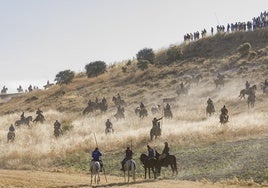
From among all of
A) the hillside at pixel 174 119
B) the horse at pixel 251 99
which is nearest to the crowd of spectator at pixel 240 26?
the hillside at pixel 174 119

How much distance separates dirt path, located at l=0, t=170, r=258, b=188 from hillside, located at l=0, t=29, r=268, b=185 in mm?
1922

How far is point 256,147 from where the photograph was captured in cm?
3544

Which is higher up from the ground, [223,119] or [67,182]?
[223,119]

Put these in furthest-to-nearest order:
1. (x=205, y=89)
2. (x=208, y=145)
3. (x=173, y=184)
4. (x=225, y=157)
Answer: (x=205, y=89), (x=208, y=145), (x=225, y=157), (x=173, y=184)

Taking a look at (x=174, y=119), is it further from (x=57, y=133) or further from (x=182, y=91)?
(x=182, y=91)

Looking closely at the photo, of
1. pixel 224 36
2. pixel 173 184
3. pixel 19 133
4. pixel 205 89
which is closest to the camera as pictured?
pixel 173 184

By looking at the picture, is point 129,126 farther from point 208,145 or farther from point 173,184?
point 173,184

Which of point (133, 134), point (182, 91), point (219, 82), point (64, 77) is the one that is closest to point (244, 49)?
point (219, 82)

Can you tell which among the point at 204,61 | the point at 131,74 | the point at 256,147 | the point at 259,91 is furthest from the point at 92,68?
the point at 256,147

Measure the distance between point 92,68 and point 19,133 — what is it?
54.2m

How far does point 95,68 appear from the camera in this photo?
11300 centimetres

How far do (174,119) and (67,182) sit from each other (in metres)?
31.1

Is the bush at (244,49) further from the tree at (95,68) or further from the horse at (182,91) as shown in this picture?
the tree at (95,68)

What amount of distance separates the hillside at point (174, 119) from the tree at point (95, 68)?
190 centimetres
